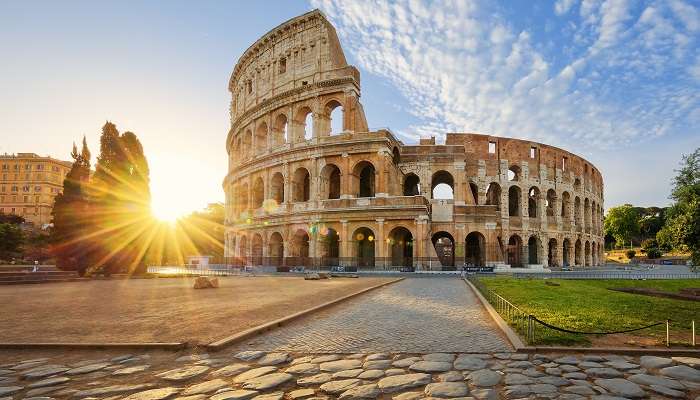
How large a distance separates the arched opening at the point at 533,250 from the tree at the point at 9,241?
5046cm

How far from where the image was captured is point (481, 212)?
36.2 meters

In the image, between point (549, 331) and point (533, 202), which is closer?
point (549, 331)

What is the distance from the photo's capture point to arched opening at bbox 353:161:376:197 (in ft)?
115

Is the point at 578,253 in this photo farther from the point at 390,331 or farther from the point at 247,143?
the point at 390,331

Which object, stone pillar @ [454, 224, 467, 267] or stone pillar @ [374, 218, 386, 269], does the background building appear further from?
stone pillar @ [454, 224, 467, 267]

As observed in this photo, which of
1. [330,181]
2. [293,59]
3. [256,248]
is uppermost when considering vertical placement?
[293,59]

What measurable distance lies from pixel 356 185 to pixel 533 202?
75.0ft

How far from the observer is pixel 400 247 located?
3622 cm

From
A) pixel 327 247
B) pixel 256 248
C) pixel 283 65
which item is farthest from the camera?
pixel 283 65

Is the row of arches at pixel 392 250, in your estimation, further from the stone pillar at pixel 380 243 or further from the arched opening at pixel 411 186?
the arched opening at pixel 411 186

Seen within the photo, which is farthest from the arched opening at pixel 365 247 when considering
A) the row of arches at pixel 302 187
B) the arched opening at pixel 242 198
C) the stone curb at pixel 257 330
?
the stone curb at pixel 257 330

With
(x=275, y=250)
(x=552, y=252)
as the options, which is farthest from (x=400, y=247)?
(x=552, y=252)

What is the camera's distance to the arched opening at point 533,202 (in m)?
44.2

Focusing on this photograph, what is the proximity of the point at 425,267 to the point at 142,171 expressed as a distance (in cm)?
2251
